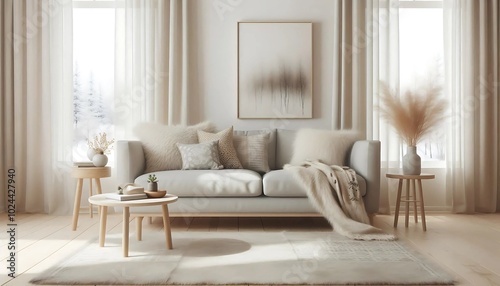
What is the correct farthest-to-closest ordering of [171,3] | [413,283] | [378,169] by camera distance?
1. [171,3]
2. [378,169]
3. [413,283]

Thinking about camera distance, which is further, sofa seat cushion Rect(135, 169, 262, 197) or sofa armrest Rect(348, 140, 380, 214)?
sofa armrest Rect(348, 140, 380, 214)

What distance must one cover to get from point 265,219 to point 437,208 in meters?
1.84

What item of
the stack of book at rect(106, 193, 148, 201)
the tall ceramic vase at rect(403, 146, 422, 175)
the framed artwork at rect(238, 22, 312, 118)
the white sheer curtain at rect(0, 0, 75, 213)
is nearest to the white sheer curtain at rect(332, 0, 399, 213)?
the framed artwork at rect(238, 22, 312, 118)

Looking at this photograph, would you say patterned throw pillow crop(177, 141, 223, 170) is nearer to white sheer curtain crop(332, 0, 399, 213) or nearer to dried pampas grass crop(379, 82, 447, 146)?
white sheer curtain crop(332, 0, 399, 213)

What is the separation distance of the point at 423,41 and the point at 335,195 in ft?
7.58

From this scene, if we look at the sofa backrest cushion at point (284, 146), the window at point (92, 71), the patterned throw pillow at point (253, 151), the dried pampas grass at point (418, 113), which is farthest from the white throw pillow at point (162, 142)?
the dried pampas grass at point (418, 113)

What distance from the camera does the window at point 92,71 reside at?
5223mm

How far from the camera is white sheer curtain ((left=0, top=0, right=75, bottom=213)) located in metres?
4.98

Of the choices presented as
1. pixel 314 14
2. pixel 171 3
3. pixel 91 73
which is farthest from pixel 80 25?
pixel 314 14

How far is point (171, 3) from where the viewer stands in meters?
5.05

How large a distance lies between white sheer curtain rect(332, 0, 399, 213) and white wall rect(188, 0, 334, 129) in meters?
0.13

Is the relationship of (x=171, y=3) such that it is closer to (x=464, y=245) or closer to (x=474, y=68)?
(x=474, y=68)

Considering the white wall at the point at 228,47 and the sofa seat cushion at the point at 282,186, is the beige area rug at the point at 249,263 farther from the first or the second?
the white wall at the point at 228,47

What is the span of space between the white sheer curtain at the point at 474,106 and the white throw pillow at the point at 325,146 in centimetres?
130
